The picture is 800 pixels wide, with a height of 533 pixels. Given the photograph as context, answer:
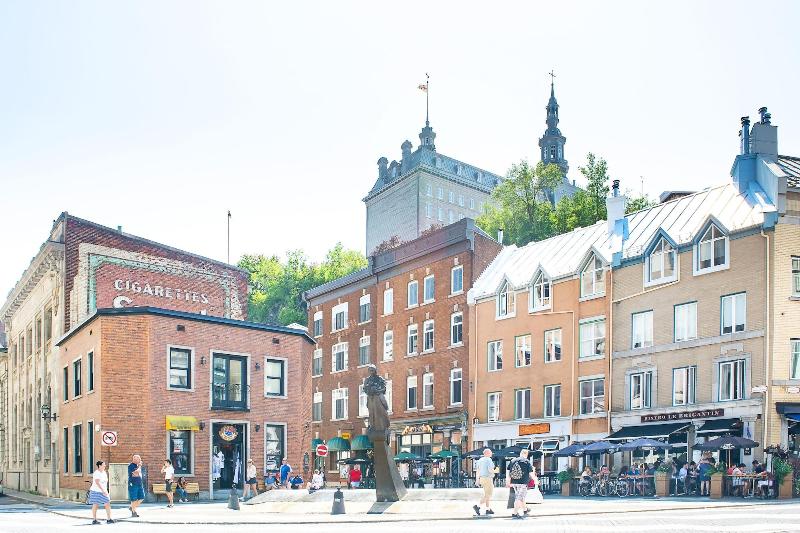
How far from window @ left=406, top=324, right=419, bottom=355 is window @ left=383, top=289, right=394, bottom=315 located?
2.46 metres

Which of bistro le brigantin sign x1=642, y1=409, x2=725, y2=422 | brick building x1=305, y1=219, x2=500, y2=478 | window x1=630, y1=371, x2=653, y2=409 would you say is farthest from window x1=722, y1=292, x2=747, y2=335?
brick building x1=305, y1=219, x2=500, y2=478

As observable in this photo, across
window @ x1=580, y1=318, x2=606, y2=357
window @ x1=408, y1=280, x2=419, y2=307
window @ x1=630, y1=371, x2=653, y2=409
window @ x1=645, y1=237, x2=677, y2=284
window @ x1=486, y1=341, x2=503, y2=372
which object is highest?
window @ x1=645, y1=237, x2=677, y2=284

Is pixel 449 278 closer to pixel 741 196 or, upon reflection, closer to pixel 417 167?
pixel 741 196

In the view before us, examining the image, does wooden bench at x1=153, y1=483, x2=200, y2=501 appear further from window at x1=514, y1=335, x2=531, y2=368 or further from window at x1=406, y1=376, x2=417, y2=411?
window at x1=406, y1=376, x2=417, y2=411

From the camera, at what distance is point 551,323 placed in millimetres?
50250

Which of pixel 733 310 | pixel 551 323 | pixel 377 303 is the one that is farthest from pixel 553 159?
pixel 733 310

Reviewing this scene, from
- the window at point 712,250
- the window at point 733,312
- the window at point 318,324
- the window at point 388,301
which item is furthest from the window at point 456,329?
the window at point 733,312

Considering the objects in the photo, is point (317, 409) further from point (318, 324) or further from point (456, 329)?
point (456, 329)

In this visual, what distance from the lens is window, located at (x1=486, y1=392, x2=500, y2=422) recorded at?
53.2m

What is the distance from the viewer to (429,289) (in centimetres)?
5941

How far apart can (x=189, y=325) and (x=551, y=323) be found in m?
17.9

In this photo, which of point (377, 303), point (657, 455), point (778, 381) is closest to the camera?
point (778, 381)

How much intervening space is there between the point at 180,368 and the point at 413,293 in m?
21.7

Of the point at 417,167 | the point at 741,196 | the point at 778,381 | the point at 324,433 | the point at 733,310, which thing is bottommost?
the point at 324,433
